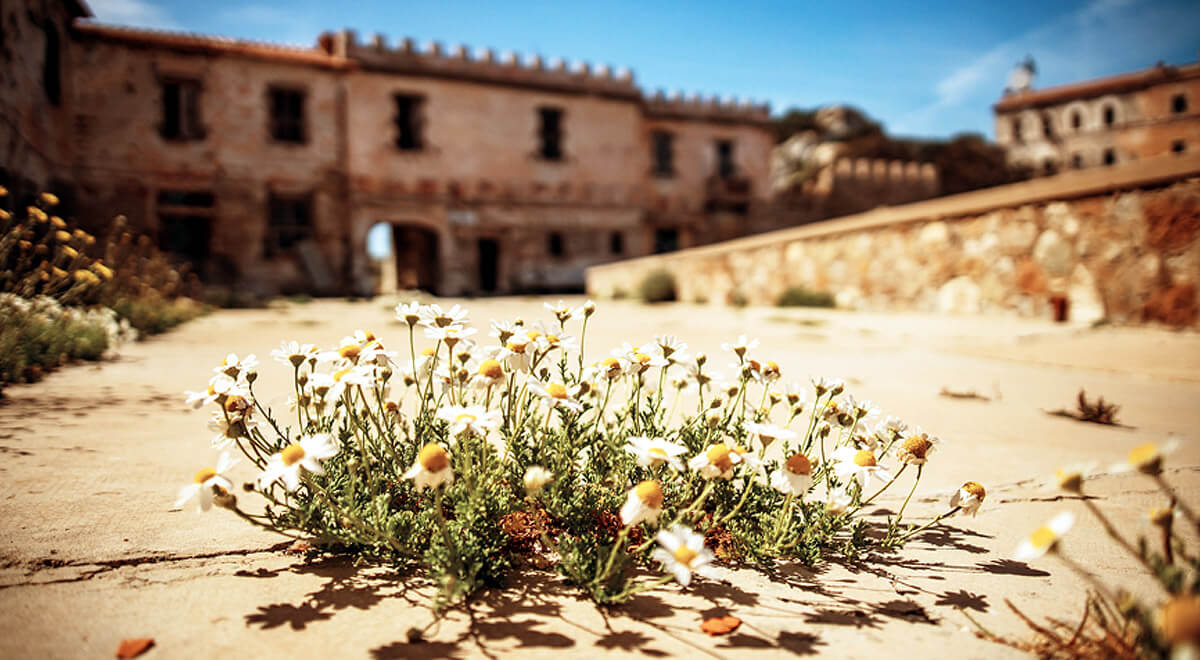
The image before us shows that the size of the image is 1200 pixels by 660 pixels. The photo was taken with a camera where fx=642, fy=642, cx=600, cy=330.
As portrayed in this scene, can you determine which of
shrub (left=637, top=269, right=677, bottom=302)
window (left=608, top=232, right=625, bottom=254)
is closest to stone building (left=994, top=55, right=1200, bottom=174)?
window (left=608, top=232, right=625, bottom=254)

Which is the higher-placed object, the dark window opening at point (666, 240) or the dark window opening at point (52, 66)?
the dark window opening at point (52, 66)

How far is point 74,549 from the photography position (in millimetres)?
1292

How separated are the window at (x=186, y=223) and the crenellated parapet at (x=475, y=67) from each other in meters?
5.34

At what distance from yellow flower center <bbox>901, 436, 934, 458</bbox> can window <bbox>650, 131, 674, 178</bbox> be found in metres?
20.9

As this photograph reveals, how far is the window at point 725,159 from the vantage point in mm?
22266

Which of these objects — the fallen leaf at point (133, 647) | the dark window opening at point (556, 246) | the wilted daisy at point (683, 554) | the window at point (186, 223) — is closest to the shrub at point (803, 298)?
the wilted daisy at point (683, 554)

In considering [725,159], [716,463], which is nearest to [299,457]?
[716,463]

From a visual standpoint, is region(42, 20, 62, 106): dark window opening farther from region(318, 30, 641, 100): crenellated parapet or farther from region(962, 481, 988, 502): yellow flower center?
region(962, 481, 988, 502): yellow flower center

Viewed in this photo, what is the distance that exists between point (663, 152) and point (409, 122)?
8303 mm

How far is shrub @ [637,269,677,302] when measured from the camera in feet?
30.5

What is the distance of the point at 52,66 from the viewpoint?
1302cm

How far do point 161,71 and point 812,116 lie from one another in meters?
36.2

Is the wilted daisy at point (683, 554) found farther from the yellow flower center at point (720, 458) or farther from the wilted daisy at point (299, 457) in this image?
the wilted daisy at point (299, 457)

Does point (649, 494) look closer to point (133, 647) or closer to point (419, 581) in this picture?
point (419, 581)
